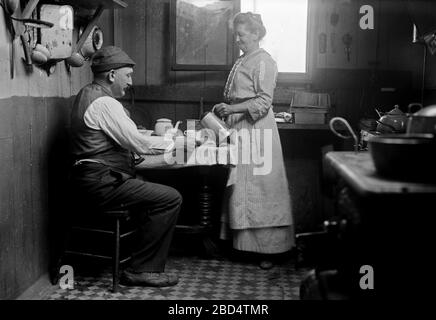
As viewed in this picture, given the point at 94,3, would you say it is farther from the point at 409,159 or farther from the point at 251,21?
the point at 409,159

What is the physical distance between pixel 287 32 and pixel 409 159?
356 centimetres

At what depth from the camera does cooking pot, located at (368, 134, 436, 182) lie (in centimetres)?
176

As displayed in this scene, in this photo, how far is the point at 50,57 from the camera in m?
3.67

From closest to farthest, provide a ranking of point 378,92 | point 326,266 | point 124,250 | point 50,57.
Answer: point 326,266 < point 50,57 < point 124,250 < point 378,92

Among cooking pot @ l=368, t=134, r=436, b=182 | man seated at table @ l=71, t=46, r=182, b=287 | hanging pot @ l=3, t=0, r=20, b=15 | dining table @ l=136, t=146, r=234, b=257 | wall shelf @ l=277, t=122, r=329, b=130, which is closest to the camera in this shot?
cooking pot @ l=368, t=134, r=436, b=182

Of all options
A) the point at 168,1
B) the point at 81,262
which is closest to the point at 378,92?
the point at 168,1

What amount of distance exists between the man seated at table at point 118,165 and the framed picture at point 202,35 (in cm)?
119

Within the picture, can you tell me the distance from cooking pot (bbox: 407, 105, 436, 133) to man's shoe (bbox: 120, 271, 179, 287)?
2.27 m

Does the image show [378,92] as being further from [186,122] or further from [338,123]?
[186,122]

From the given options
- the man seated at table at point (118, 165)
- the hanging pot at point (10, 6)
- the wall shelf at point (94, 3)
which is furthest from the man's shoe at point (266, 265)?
the hanging pot at point (10, 6)

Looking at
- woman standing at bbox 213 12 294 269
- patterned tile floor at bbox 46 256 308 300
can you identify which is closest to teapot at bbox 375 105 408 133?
woman standing at bbox 213 12 294 269

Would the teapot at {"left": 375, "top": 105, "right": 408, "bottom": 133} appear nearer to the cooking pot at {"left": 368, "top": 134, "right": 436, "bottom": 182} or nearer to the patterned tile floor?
the patterned tile floor

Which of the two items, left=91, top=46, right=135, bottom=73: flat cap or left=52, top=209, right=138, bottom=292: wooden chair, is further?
left=91, top=46, right=135, bottom=73: flat cap
